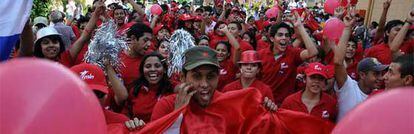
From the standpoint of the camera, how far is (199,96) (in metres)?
3.12

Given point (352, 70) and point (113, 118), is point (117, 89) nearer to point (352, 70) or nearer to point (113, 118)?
point (113, 118)

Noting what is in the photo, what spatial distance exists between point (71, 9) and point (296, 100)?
15.4 metres

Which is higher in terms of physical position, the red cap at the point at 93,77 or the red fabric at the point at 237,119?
the red cap at the point at 93,77

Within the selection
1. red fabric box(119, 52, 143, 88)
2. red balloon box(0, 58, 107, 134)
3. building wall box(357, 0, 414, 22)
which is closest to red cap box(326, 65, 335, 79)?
red fabric box(119, 52, 143, 88)

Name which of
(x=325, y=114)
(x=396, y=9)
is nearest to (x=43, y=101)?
(x=325, y=114)

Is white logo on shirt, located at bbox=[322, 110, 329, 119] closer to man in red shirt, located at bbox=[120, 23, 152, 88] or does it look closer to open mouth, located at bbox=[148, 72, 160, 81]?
open mouth, located at bbox=[148, 72, 160, 81]

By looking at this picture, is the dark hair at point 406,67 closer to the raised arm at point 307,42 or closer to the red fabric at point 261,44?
the raised arm at point 307,42

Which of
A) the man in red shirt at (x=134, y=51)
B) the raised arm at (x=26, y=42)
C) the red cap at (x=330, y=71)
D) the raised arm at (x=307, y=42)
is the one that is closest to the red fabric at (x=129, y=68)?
the man in red shirt at (x=134, y=51)

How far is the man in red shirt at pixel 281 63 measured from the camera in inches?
225

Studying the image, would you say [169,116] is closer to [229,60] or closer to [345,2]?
[229,60]

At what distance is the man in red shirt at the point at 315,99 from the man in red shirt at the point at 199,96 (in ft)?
4.08

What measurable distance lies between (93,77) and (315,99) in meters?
1.88

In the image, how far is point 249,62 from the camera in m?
5.16

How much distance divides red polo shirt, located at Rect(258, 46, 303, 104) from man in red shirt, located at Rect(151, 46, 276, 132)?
8.57ft
